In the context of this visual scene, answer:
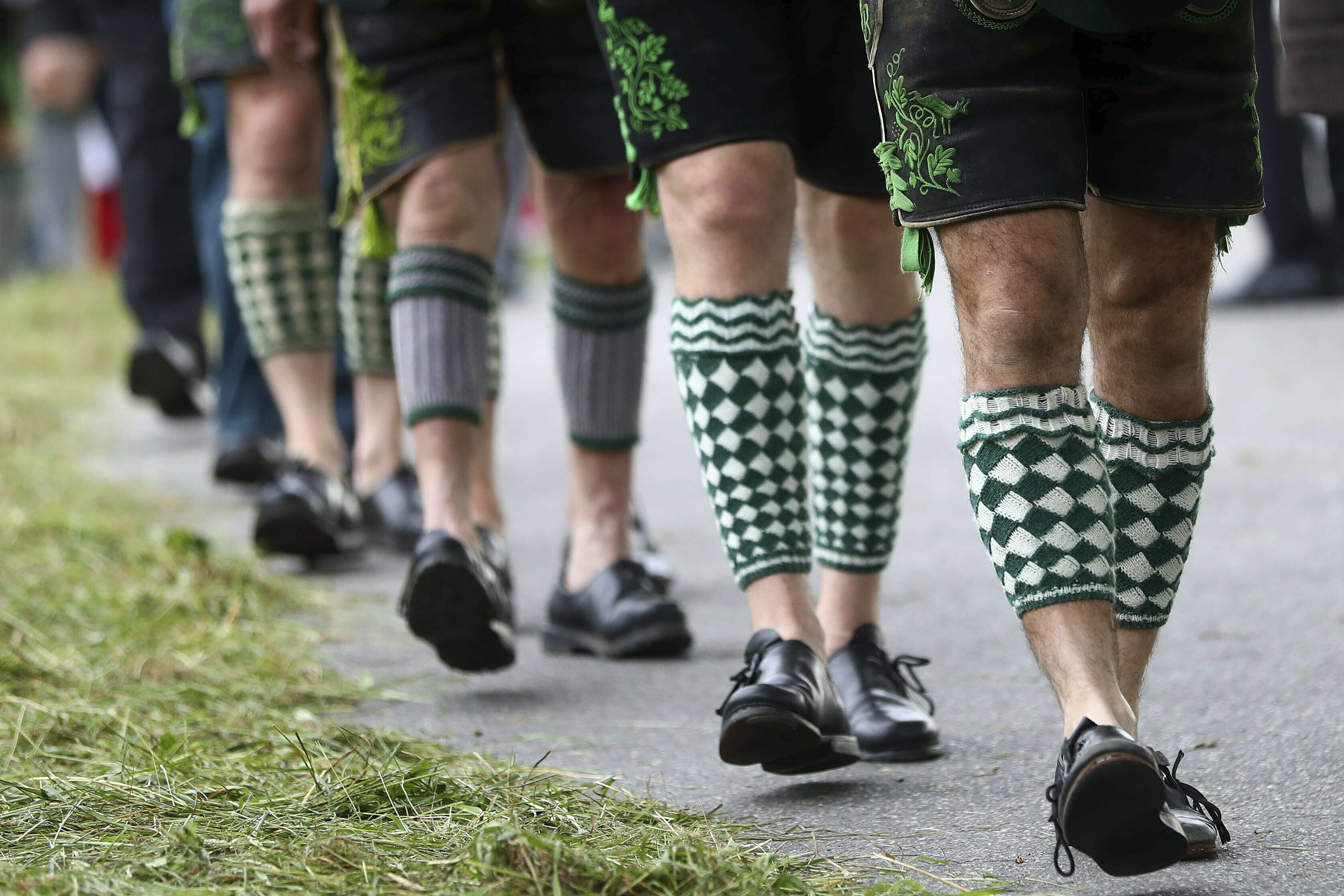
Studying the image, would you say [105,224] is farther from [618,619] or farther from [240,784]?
[240,784]

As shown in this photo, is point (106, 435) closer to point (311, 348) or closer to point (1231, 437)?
point (311, 348)

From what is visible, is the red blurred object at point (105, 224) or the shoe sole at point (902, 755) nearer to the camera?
the shoe sole at point (902, 755)

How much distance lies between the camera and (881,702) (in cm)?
207

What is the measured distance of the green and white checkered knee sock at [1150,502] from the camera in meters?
1.75

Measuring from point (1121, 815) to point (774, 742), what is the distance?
47 cm

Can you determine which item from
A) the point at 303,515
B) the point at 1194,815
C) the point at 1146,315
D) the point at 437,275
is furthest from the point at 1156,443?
the point at 303,515

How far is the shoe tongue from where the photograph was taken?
1.91m

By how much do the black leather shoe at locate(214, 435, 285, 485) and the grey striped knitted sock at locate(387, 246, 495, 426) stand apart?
1599 mm

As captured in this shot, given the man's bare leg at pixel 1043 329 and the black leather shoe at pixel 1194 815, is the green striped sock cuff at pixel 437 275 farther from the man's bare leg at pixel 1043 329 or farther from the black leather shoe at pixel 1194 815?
the black leather shoe at pixel 1194 815

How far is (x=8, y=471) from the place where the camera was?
169 inches

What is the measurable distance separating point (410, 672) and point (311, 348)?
1.14 meters

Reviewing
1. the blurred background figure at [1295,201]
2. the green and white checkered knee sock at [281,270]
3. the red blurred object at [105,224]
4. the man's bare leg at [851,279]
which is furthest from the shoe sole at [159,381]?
the red blurred object at [105,224]

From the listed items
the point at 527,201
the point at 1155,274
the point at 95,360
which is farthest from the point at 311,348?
the point at 527,201

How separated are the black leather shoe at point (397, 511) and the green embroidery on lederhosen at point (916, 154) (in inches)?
77.9
